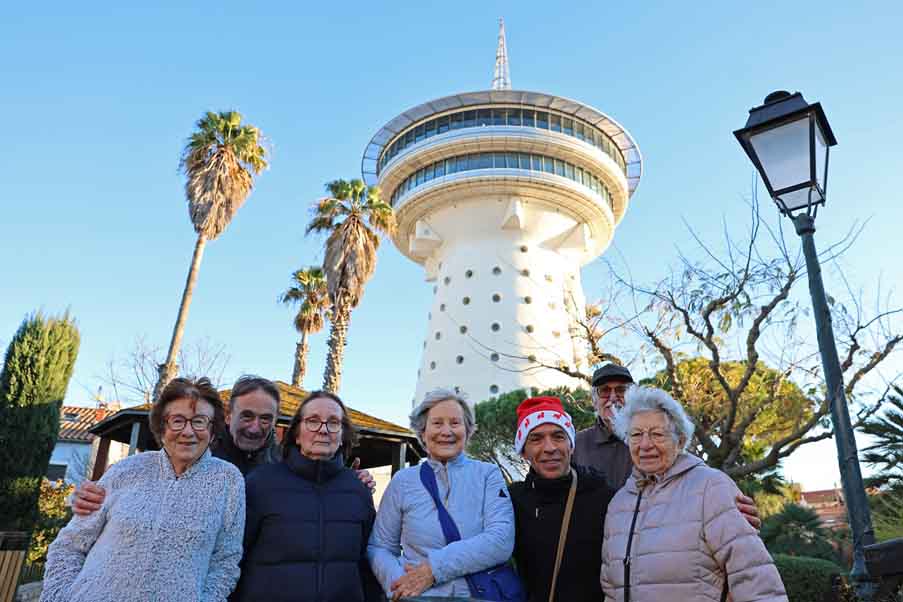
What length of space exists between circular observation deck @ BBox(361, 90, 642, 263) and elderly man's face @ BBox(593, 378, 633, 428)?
27.7 m

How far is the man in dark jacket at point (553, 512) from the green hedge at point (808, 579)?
1021 centimetres

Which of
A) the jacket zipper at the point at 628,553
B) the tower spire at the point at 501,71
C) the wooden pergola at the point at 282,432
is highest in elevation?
the tower spire at the point at 501,71

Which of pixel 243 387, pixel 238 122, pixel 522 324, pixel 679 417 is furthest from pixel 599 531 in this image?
pixel 522 324

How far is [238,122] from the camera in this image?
2008cm

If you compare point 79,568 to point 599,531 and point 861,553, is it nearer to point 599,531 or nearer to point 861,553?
point 599,531

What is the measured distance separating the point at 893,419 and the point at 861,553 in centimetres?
1318

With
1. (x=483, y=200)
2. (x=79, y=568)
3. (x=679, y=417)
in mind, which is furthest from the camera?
(x=483, y=200)

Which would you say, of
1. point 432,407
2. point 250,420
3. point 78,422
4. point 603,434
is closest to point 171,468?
point 250,420

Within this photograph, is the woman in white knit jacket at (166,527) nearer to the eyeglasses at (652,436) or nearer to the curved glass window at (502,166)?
the eyeglasses at (652,436)

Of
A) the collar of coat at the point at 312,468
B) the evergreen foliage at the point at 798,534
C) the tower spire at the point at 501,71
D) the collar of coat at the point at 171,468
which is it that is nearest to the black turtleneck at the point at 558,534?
the collar of coat at the point at 312,468

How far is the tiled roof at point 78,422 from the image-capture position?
30.9m

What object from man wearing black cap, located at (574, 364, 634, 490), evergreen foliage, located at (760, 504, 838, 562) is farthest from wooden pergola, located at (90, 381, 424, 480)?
evergreen foliage, located at (760, 504, 838, 562)

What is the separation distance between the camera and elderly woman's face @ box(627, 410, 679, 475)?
111 inches

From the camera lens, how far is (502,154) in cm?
3191
